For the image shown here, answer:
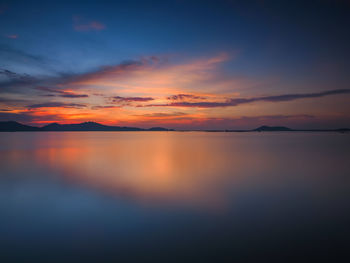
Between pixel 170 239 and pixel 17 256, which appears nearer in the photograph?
pixel 17 256

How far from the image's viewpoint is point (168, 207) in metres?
7.20

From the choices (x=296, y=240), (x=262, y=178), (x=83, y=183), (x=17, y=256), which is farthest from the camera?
(x=262, y=178)

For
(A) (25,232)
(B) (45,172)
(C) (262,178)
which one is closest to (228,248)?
(A) (25,232)

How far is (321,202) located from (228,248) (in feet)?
16.0

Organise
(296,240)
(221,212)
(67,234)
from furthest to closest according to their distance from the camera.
A: (221,212), (67,234), (296,240)

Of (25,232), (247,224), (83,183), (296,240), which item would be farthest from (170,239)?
(83,183)

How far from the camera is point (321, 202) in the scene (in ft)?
24.7

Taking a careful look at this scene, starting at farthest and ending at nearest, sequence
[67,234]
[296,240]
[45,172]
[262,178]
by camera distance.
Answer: [45,172] < [262,178] < [67,234] < [296,240]

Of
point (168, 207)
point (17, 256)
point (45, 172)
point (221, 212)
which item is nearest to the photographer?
point (17, 256)

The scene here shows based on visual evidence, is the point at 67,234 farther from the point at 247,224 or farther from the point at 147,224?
the point at 247,224

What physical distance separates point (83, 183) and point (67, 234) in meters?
5.78

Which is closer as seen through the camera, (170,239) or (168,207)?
(170,239)

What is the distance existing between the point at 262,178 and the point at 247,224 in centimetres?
627

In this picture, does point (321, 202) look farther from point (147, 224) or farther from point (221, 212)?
point (147, 224)
